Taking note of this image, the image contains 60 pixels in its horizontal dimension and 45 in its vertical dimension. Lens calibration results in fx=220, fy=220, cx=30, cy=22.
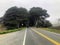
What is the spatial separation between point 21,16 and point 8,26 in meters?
16.0

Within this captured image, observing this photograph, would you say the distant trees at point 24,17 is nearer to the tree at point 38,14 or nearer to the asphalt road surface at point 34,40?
the tree at point 38,14

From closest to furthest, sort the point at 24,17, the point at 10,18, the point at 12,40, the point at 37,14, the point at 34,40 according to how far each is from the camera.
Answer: the point at 34,40
the point at 12,40
the point at 10,18
the point at 24,17
the point at 37,14

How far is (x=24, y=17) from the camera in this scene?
139 meters

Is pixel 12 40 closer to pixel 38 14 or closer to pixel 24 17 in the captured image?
pixel 24 17

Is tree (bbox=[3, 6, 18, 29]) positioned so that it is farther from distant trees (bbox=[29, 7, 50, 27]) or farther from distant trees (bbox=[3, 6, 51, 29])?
distant trees (bbox=[29, 7, 50, 27])

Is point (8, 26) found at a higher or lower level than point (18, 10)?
lower

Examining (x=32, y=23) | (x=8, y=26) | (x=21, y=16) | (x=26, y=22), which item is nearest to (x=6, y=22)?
(x=8, y=26)

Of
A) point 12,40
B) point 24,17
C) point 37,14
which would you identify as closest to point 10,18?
point 24,17

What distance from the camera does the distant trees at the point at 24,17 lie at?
128m

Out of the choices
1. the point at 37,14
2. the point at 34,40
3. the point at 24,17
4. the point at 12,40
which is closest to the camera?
the point at 34,40

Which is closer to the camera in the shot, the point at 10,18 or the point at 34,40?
the point at 34,40

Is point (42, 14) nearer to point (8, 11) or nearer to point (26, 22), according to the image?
point (26, 22)

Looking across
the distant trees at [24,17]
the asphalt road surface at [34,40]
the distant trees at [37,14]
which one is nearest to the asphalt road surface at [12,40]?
the asphalt road surface at [34,40]

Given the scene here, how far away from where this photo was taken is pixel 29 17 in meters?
148
